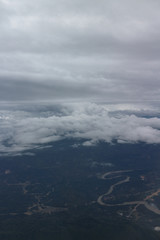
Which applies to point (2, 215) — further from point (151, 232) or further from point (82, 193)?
point (151, 232)

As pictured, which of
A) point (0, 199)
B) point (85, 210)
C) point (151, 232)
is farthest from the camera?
point (0, 199)

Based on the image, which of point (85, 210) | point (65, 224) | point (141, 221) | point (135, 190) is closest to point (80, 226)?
point (65, 224)

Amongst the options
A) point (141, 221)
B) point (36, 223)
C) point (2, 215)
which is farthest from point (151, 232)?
point (2, 215)

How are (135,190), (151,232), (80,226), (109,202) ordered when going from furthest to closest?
(135,190) < (109,202) < (80,226) < (151,232)

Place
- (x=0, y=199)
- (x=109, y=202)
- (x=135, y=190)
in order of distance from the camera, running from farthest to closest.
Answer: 1. (x=135, y=190)
2. (x=0, y=199)
3. (x=109, y=202)

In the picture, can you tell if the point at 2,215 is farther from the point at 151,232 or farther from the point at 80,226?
the point at 151,232

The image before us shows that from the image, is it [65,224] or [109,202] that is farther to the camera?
[109,202]

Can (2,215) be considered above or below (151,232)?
A: below

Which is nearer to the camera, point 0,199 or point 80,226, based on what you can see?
point 80,226

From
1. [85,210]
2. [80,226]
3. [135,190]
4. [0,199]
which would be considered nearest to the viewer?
[80,226]
